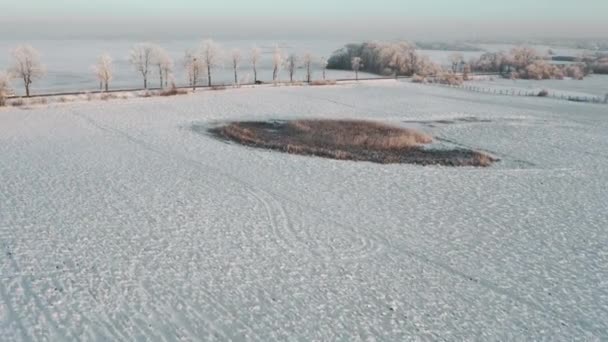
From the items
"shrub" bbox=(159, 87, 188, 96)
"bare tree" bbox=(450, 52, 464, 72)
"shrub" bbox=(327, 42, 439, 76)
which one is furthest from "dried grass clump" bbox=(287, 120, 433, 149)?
"bare tree" bbox=(450, 52, 464, 72)

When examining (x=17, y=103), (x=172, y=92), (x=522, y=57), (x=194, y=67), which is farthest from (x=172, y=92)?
(x=522, y=57)

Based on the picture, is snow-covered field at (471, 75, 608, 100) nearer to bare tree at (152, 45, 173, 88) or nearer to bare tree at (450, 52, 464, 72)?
bare tree at (450, 52, 464, 72)

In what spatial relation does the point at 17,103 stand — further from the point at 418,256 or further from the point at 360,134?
the point at 418,256

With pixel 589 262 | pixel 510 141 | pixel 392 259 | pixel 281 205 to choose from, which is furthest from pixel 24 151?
pixel 510 141

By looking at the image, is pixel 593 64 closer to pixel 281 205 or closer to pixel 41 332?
pixel 281 205

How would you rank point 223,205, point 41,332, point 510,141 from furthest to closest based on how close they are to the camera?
1. point 510,141
2. point 223,205
3. point 41,332

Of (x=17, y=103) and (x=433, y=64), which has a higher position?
(x=433, y=64)
